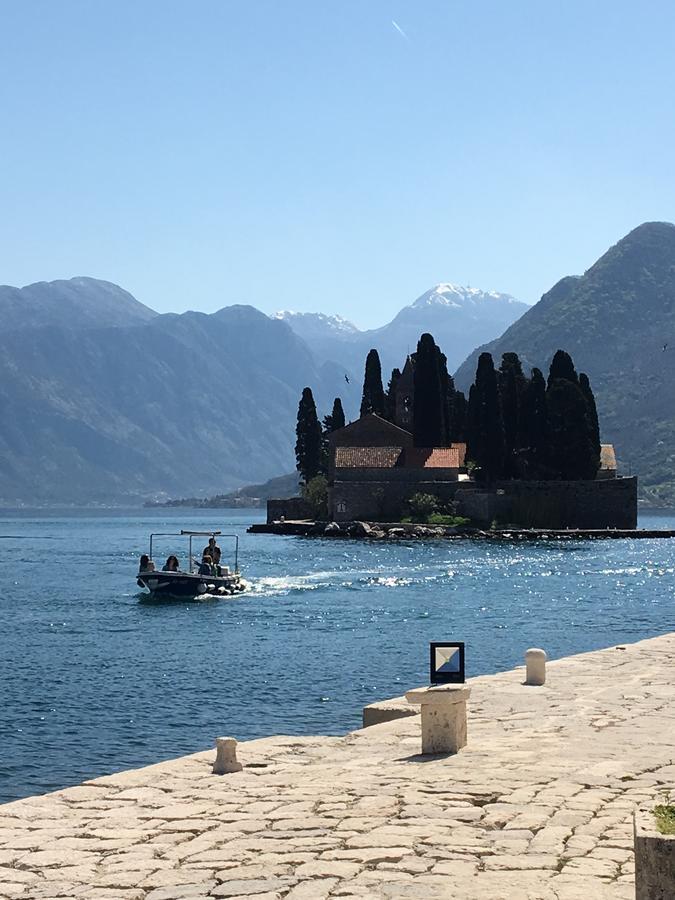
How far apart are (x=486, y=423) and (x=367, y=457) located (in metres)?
12.2

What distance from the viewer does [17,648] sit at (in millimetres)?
33406

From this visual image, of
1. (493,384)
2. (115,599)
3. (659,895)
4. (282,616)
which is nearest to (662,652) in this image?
(659,895)

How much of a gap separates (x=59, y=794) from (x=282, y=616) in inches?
1150

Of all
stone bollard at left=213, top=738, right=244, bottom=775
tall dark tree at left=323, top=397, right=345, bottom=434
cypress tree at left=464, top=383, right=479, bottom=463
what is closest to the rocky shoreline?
cypress tree at left=464, top=383, right=479, bottom=463

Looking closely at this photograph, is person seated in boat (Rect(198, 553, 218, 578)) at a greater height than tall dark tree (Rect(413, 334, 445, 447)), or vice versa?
tall dark tree (Rect(413, 334, 445, 447))

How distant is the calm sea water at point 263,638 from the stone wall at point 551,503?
17.3 m

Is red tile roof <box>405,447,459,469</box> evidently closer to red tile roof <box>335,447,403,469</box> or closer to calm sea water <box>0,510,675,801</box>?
red tile roof <box>335,447,403,469</box>

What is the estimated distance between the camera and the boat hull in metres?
47.8

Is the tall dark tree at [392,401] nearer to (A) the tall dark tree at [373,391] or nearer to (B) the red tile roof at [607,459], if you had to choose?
(A) the tall dark tree at [373,391]

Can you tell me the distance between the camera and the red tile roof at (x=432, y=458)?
3647 inches

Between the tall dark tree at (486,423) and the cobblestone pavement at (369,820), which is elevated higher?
the tall dark tree at (486,423)

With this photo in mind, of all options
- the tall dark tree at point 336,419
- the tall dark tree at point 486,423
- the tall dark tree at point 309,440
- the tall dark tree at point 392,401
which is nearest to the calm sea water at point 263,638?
the tall dark tree at point 486,423

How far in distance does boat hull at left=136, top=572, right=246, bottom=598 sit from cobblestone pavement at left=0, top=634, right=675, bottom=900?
33.3 meters

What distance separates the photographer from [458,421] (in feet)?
345
